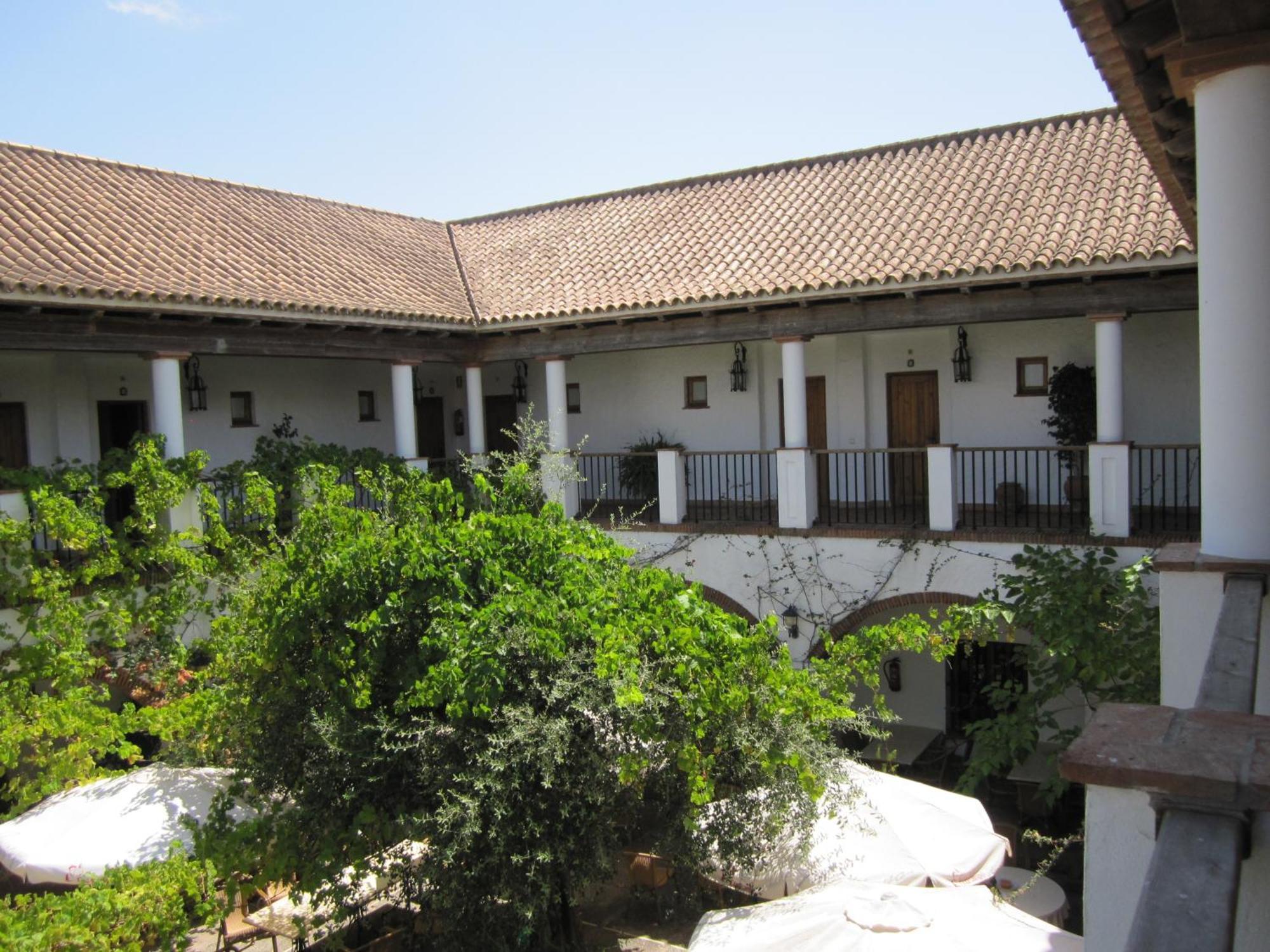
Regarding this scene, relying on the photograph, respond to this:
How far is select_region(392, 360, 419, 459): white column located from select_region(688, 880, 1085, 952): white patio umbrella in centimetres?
832

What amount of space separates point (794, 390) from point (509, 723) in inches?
268

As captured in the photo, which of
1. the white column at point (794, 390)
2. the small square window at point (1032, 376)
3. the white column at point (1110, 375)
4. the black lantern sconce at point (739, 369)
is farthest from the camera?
the black lantern sconce at point (739, 369)

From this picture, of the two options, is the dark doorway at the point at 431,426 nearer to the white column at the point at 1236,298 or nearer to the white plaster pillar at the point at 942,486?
the white plaster pillar at the point at 942,486

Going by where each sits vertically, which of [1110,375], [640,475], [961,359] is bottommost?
[640,475]

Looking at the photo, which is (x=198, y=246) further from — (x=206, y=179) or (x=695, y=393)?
(x=695, y=393)

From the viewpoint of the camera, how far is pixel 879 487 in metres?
14.5

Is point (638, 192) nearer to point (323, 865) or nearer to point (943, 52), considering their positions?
point (943, 52)

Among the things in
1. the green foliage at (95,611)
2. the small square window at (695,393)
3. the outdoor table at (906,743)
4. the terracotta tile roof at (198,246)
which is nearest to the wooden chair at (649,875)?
the green foliage at (95,611)

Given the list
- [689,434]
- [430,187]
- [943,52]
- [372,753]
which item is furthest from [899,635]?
[430,187]

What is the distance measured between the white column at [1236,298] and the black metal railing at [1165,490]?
707 cm

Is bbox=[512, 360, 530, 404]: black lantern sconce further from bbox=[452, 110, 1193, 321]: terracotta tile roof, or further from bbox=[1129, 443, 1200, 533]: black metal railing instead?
bbox=[1129, 443, 1200, 533]: black metal railing

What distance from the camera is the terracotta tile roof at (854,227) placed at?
11.2 metres

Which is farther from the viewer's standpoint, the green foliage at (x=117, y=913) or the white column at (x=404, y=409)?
the white column at (x=404, y=409)

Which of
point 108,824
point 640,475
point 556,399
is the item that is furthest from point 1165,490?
point 108,824
